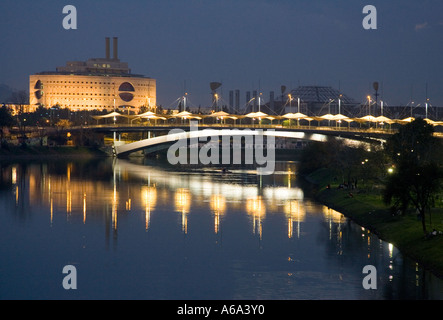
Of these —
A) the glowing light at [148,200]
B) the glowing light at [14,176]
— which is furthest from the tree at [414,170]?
the glowing light at [14,176]

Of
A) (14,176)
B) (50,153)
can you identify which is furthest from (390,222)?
(50,153)

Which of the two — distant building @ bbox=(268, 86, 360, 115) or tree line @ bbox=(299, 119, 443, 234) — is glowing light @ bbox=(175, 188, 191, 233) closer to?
tree line @ bbox=(299, 119, 443, 234)

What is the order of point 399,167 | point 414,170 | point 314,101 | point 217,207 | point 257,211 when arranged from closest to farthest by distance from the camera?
point 414,170
point 399,167
point 257,211
point 217,207
point 314,101

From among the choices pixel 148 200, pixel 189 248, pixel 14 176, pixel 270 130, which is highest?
pixel 270 130

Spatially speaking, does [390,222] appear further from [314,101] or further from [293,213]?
[314,101]

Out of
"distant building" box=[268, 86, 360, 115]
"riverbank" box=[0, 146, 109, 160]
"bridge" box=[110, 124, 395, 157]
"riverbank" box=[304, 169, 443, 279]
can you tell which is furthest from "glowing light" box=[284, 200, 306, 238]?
"distant building" box=[268, 86, 360, 115]

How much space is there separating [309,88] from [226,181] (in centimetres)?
13039

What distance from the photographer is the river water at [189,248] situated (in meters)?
25.7

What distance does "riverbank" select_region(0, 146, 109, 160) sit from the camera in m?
93.6

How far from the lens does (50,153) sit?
9956 cm

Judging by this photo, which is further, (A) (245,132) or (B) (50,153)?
(B) (50,153)

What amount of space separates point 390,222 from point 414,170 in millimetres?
4449

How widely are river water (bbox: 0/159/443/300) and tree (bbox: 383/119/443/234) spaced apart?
245 cm

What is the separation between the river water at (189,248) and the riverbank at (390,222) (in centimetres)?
51
